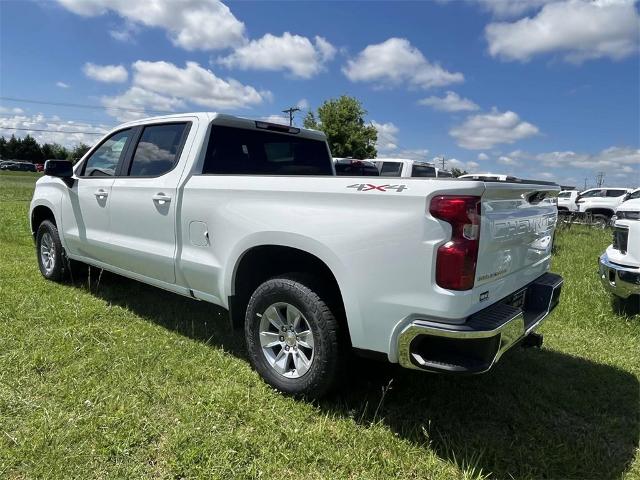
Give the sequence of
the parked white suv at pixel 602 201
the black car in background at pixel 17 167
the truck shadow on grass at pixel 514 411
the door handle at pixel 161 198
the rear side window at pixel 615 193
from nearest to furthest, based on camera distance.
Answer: the truck shadow on grass at pixel 514 411, the door handle at pixel 161 198, the parked white suv at pixel 602 201, the rear side window at pixel 615 193, the black car in background at pixel 17 167

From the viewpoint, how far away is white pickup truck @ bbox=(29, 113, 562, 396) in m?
2.39

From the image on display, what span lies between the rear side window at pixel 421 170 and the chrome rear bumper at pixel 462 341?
12.1 metres

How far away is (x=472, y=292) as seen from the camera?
2.41 metres

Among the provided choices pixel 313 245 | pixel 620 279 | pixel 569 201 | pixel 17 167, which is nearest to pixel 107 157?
pixel 313 245

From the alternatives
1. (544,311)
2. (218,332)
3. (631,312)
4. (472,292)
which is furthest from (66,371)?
(631,312)

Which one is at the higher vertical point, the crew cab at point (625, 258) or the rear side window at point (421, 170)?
the rear side window at point (421, 170)

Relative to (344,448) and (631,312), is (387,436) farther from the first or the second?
(631,312)

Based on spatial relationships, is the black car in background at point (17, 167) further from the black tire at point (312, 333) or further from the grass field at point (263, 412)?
the black tire at point (312, 333)

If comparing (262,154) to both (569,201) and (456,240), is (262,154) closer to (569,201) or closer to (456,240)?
(456,240)

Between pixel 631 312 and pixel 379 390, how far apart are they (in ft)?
11.4

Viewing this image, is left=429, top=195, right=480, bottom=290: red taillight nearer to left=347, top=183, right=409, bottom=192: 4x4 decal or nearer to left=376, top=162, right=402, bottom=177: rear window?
left=347, top=183, right=409, bottom=192: 4x4 decal

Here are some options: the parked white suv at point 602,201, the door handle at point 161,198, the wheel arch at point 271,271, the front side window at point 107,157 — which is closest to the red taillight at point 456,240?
the wheel arch at point 271,271

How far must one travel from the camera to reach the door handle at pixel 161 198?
3.71 metres

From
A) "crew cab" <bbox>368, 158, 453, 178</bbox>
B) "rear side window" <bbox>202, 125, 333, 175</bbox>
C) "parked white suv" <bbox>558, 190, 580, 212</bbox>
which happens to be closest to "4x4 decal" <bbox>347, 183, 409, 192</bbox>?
"rear side window" <bbox>202, 125, 333, 175</bbox>
